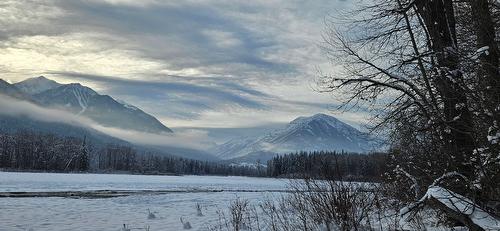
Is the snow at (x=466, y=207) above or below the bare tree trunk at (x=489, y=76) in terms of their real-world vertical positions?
below

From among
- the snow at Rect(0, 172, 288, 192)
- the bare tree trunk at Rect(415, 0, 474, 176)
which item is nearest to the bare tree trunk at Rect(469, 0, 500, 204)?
the bare tree trunk at Rect(415, 0, 474, 176)

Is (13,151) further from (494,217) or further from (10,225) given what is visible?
(494,217)

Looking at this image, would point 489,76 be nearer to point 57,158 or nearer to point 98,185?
point 98,185

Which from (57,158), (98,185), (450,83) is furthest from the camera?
(57,158)

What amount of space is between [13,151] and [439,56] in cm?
13976

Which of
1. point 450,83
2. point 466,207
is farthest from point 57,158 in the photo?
point 466,207

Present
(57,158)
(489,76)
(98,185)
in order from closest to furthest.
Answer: (489,76), (98,185), (57,158)

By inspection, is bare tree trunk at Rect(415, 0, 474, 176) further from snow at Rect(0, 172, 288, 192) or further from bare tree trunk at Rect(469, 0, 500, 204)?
snow at Rect(0, 172, 288, 192)

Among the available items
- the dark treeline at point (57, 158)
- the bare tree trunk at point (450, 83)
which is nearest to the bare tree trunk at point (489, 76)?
the bare tree trunk at point (450, 83)

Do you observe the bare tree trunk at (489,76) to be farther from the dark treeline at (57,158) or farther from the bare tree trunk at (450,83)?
the dark treeline at (57,158)

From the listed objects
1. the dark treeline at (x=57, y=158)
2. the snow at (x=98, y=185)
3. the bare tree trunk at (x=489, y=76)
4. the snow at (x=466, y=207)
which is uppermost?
the dark treeline at (x=57, y=158)

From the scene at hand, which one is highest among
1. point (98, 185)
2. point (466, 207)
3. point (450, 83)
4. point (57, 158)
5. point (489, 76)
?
point (57, 158)

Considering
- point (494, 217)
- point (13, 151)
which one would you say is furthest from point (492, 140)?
point (13, 151)

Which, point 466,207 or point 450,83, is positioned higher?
point 450,83
